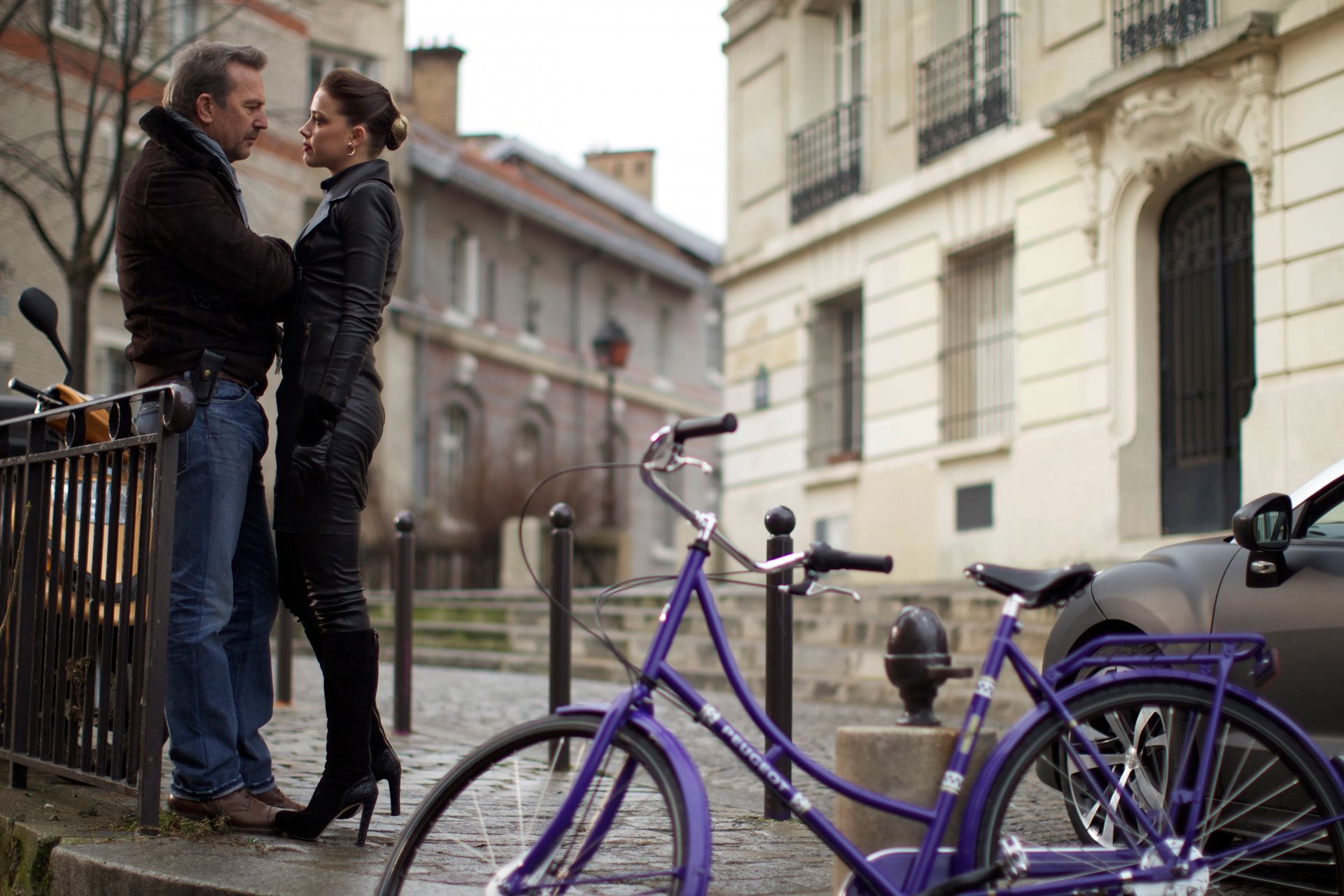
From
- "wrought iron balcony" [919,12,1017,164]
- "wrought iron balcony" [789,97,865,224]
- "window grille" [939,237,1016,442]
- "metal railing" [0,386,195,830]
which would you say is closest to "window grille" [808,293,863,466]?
"wrought iron balcony" [789,97,865,224]

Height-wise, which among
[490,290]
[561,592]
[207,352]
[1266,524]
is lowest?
[561,592]

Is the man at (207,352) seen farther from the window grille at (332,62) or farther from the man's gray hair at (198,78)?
the window grille at (332,62)

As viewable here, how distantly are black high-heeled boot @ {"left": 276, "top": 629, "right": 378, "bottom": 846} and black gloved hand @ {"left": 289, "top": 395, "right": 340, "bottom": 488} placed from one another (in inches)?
19.7

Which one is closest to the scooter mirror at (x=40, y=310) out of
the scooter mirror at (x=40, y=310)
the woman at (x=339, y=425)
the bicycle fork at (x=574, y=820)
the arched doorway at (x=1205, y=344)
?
the scooter mirror at (x=40, y=310)

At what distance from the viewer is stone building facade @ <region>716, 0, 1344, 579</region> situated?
1187 centimetres

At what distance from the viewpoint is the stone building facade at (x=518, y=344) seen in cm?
2748

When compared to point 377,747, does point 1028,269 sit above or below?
above

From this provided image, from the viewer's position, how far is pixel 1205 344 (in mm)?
13031

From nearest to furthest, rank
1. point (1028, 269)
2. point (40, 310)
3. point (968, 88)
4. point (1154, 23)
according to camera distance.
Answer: point (40, 310)
point (1154, 23)
point (1028, 269)
point (968, 88)

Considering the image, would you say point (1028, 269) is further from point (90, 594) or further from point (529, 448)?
point (529, 448)

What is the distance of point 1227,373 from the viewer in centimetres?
1280

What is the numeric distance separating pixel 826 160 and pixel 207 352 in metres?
14.9

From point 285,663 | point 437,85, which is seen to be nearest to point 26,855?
point 285,663

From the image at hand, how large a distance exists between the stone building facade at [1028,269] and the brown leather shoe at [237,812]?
30.0ft
